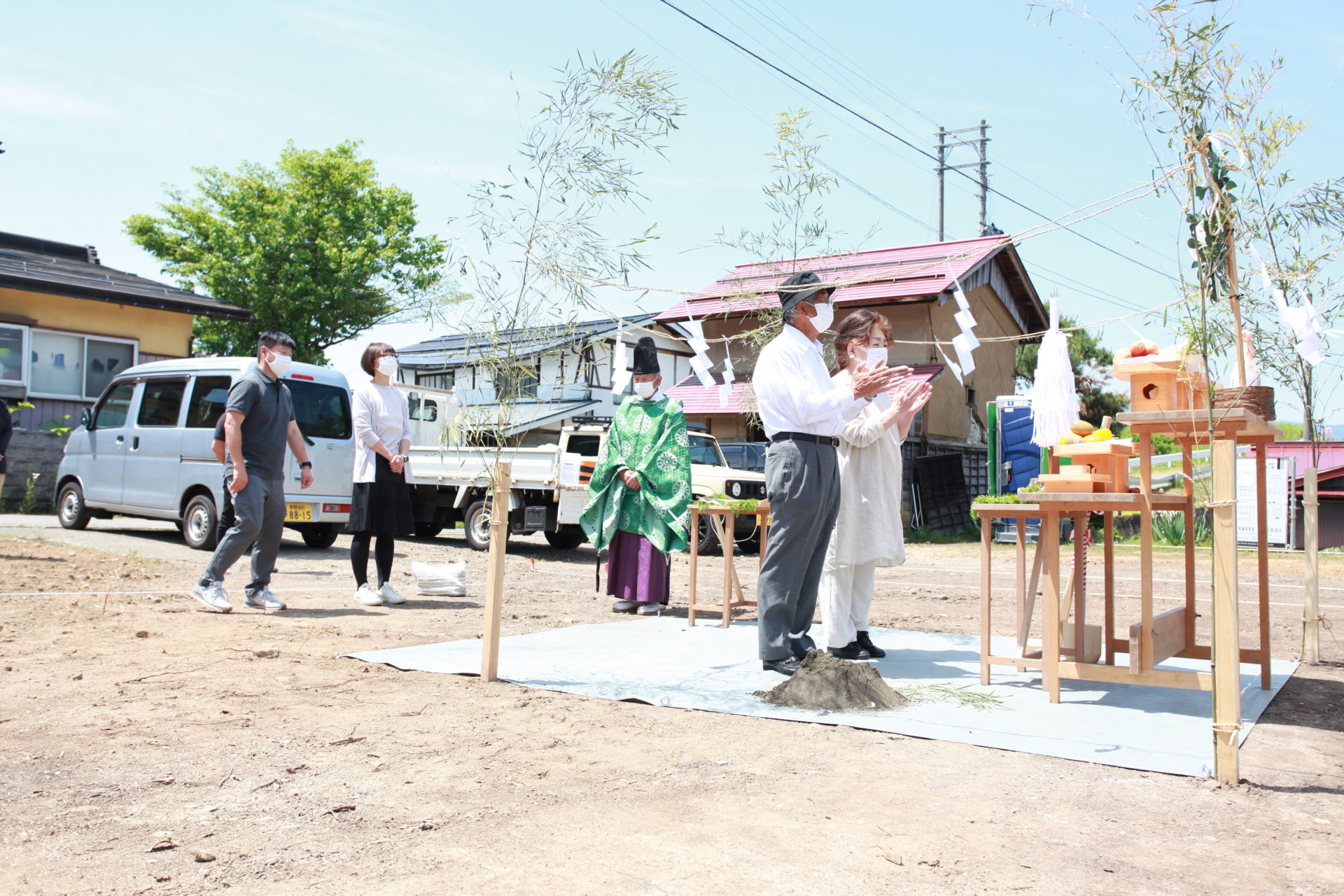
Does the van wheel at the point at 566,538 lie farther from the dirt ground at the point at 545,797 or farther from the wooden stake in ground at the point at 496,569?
the wooden stake in ground at the point at 496,569

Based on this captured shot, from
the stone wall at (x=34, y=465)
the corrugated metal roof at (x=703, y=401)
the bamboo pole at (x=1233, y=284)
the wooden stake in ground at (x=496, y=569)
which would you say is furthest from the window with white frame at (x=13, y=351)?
the bamboo pole at (x=1233, y=284)

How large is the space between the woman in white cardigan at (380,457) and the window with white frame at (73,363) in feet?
39.9

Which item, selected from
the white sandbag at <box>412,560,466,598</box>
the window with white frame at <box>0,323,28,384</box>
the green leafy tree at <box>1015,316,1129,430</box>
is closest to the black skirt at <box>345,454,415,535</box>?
the white sandbag at <box>412,560,466,598</box>

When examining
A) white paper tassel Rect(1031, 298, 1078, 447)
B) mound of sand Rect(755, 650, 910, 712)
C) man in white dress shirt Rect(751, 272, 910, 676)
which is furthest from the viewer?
white paper tassel Rect(1031, 298, 1078, 447)

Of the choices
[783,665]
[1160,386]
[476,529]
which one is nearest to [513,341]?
[783,665]

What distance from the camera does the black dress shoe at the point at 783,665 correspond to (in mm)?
4449

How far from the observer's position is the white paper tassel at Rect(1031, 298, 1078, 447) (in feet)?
15.0

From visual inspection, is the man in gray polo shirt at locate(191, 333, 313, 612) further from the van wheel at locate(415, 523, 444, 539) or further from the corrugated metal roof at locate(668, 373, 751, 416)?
the corrugated metal roof at locate(668, 373, 751, 416)

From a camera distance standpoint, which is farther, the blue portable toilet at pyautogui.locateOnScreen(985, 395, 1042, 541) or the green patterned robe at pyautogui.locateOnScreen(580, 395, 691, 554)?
the blue portable toilet at pyautogui.locateOnScreen(985, 395, 1042, 541)

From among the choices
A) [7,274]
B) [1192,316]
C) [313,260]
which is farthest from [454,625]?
[313,260]

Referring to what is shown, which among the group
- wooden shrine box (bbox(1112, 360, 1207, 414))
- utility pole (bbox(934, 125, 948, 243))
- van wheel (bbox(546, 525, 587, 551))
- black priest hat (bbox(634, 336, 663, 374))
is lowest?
van wheel (bbox(546, 525, 587, 551))

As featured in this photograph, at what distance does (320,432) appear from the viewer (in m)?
10.5

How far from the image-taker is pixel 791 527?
4414mm

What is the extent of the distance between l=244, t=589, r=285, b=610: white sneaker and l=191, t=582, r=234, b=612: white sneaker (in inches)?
9.1
